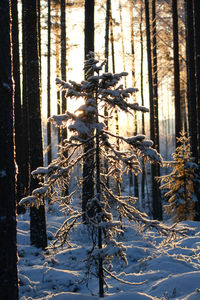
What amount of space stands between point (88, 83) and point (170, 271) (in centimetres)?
423

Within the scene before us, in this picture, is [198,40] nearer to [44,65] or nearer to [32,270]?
[32,270]

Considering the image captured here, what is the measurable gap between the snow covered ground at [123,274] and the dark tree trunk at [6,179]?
1.04m

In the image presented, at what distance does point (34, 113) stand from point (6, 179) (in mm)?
4303

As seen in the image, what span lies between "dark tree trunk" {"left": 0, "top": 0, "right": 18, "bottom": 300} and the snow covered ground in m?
1.04

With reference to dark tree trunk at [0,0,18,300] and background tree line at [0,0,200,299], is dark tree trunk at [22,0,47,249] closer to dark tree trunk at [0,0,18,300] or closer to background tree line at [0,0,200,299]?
background tree line at [0,0,200,299]

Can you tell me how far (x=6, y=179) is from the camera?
3.57 metres

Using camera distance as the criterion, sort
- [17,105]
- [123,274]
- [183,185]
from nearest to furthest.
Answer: [123,274]
[17,105]
[183,185]

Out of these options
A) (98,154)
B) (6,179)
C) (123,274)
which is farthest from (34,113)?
(123,274)

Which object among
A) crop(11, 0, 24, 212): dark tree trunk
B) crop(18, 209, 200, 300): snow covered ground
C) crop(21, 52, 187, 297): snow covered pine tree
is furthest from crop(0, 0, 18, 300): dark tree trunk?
crop(11, 0, 24, 212): dark tree trunk

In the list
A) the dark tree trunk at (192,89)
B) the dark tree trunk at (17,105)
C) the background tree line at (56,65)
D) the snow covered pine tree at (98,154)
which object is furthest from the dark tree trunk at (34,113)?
the dark tree trunk at (192,89)

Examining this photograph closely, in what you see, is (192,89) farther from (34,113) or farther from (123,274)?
(123,274)

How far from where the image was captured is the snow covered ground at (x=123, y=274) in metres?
4.48

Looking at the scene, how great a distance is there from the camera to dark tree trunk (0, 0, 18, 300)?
3.51 meters

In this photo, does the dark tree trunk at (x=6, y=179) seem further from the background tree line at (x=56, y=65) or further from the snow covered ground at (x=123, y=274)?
the snow covered ground at (x=123, y=274)
